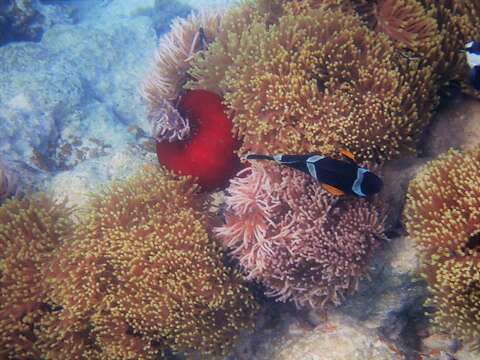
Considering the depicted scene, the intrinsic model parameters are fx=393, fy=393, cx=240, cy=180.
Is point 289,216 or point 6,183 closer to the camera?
point 289,216

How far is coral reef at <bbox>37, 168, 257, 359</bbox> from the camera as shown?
10.2 ft

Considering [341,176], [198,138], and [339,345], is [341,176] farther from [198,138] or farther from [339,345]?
[339,345]

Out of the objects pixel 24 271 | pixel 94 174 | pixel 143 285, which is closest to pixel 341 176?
pixel 143 285

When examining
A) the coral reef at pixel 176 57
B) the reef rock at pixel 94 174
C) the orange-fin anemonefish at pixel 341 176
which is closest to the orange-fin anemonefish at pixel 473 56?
the orange-fin anemonefish at pixel 341 176

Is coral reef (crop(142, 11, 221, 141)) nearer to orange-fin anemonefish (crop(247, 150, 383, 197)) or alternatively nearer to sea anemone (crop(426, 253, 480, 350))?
orange-fin anemonefish (crop(247, 150, 383, 197))

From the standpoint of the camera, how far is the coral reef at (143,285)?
10.2 ft

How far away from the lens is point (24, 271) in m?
3.36

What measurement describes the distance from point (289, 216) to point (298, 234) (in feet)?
0.57

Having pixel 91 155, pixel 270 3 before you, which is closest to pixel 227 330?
pixel 270 3

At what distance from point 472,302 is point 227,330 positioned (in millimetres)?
1841

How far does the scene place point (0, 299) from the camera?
331 cm

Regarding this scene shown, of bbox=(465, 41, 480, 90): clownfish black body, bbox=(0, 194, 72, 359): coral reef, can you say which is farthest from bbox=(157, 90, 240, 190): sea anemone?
bbox=(465, 41, 480, 90): clownfish black body

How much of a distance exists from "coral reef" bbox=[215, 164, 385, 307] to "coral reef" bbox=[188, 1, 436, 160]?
12.4 inches

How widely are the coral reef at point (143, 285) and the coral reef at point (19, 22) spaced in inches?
378
